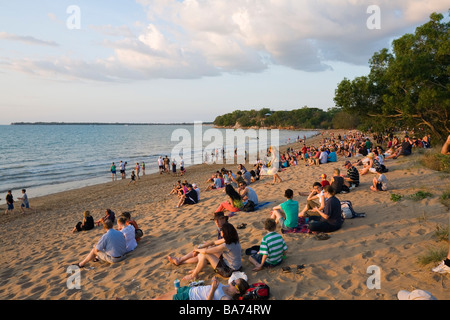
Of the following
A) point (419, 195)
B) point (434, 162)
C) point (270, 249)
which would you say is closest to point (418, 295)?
point (270, 249)

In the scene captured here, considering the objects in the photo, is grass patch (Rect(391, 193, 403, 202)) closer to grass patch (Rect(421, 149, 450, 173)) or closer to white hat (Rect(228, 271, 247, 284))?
grass patch (Rect(421, 149, 450, 173))

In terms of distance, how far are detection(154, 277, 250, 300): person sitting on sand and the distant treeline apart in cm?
8799

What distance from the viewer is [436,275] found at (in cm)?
404

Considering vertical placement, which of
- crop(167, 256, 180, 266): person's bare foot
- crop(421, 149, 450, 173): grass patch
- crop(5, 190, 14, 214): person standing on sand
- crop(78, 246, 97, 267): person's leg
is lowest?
crop(5, 190, 14, 214): person standing on sand

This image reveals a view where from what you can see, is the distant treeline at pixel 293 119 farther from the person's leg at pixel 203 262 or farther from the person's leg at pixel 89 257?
the person's leg at pixel 203 262

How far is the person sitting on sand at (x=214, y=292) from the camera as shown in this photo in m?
3.77

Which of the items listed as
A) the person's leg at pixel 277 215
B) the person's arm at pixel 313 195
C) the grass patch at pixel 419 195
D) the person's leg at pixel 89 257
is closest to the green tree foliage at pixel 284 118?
the grass patch at pixel 419 195

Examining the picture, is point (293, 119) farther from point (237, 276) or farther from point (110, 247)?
point (237, 276)

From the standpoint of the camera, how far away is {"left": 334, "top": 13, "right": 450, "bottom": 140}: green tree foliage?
1273cm

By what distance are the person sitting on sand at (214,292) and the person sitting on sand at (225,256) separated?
0.73 meters

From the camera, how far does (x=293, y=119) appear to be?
12762cm

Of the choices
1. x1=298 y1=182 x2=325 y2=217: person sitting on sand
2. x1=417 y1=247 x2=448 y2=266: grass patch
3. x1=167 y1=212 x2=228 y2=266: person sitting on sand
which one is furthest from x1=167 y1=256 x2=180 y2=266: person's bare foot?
x1=417 y1=247 x2=448 y2=266: grass patch

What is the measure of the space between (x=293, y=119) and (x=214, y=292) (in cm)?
12940
